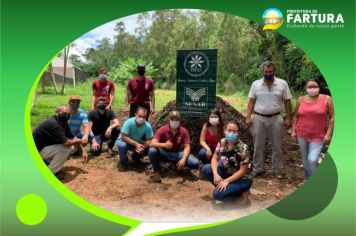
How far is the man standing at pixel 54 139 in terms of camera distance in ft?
17.3

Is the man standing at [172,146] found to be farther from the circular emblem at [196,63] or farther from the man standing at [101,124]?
the man standing at [101,124]

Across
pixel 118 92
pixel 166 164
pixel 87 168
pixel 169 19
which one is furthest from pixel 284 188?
pixel 118 92

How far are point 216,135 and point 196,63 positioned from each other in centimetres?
119

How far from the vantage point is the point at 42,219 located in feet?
15.4

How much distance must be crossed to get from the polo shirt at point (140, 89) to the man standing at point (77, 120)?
0.91 meters

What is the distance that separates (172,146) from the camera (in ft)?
18.1

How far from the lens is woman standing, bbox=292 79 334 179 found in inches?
190

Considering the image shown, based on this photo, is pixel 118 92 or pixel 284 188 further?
pixel 118 92

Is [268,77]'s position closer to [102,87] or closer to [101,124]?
[101,124]

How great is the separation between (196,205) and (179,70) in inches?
83.3

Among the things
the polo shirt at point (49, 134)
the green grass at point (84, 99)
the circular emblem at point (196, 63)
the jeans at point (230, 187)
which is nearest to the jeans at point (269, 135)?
the jeans at point (230, 187)

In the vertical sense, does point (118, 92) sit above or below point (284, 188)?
above

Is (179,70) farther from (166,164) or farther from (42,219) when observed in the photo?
(42,219)

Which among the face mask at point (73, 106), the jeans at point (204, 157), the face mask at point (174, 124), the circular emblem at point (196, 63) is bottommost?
the jeans at point (204, 157)
